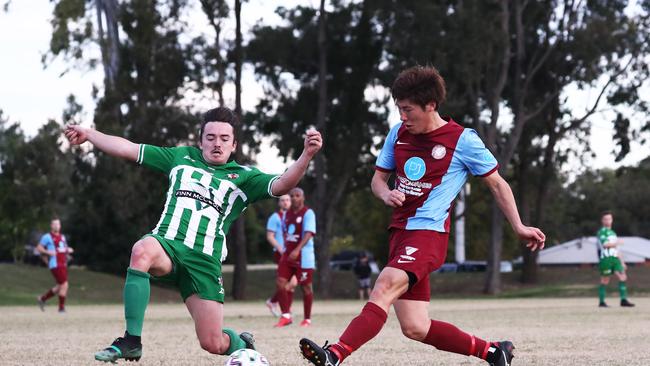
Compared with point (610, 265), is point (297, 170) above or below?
above

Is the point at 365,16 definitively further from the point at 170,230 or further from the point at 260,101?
the point at 170,230

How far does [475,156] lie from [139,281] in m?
2.45

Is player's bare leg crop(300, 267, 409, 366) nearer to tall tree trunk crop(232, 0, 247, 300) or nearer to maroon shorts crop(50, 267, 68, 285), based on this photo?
maroon shorts crop(50, 267, 68, 285)

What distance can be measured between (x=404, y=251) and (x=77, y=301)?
31312 mm

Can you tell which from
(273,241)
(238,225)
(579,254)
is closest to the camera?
(273,241)

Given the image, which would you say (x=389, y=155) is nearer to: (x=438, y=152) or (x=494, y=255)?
(x=438, y=152)

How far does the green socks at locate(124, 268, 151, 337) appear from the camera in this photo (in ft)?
22.5

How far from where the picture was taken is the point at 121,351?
6594mm

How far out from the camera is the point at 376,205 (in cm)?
6850

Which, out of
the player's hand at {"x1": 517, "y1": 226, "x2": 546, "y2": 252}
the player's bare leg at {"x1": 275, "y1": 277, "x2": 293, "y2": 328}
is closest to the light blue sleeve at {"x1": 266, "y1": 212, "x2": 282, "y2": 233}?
the player's bare leg at {"x1": 275, "y1": 277, "x2": 293, "y2": 328}

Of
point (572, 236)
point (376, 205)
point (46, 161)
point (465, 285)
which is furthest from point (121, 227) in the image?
point (572, 236)

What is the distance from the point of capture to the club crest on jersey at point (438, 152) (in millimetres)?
7125

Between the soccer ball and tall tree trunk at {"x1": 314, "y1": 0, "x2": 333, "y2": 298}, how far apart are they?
3586cm

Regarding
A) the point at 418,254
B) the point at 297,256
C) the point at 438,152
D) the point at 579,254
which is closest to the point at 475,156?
the point at 438,152
